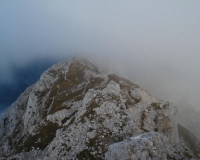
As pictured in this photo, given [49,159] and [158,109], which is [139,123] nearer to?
[158,109]

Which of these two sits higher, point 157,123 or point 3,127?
point 157,123

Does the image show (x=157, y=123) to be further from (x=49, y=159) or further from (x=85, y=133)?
(x=49, y=159)

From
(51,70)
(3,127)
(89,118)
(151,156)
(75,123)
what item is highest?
(151,156)

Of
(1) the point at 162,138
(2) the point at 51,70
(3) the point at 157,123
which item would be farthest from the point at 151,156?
(2) the point at 51,70

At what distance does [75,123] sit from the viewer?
3159cm

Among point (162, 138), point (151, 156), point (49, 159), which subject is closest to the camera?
point (151, 156)

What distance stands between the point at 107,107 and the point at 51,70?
7295 centimetres

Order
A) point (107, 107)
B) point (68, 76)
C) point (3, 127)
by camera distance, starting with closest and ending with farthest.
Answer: point (107, 107) → point (68, 76) → point (3, 127)

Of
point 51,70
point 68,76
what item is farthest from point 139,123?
point 51,70

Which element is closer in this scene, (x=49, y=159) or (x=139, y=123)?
(x=49, y=159)

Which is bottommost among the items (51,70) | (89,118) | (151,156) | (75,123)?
(51,70)

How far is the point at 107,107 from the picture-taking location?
34188 millimetres

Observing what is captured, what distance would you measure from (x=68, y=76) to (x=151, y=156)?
64.6 metres

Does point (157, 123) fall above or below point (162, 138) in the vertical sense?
below
